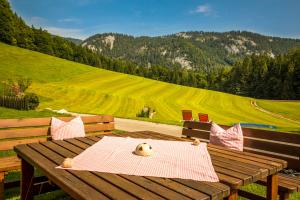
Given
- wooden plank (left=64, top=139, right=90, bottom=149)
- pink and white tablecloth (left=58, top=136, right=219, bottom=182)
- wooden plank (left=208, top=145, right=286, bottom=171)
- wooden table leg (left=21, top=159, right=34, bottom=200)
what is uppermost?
wooden plank (left=64, top=139, right=90, bottom=149)

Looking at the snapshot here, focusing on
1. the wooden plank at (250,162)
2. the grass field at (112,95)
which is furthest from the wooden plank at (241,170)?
the grass field at (112,95)

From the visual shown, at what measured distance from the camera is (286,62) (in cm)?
8312

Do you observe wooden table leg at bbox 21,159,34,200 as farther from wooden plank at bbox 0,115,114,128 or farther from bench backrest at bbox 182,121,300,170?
bench backrest at bbox 182,121,300,170

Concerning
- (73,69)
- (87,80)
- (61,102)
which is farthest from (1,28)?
(61,102)

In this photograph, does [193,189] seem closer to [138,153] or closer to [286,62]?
[138,153]

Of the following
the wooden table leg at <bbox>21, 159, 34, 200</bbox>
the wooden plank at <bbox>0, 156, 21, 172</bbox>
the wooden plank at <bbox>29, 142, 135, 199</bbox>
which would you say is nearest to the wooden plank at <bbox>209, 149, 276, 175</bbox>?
the wooden plank at <bbox>29, 142, 135, 199</bbox>

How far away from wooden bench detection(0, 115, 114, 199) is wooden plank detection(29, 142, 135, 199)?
928 mm

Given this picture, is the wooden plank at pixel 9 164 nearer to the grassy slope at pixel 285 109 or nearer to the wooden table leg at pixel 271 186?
the wooden table leg at pixel 271 186

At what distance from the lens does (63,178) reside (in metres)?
2.95

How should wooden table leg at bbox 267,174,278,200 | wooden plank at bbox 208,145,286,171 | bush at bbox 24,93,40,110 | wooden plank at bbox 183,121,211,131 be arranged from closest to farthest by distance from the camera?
1. wooden plank at bbox 208,145,286,171
2. wooden table leg at bbox 267,174,278,200
3. wooden plank at bbox 183,121,211,131
4. bush at bbox 24,93,40,110

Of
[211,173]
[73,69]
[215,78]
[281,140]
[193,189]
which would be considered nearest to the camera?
[193,189]

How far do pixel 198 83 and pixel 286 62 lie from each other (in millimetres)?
40191

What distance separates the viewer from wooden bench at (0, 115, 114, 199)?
4.90m

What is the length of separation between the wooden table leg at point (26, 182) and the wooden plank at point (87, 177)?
0.37 m
